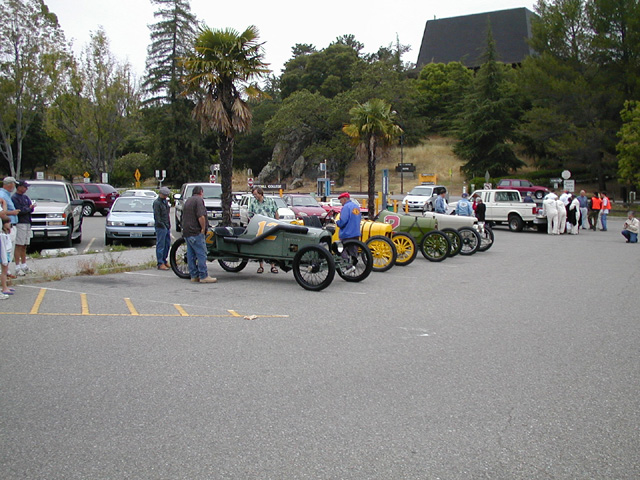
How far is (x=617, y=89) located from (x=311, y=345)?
171 ft

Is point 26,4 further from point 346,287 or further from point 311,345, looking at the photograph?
point 311,345

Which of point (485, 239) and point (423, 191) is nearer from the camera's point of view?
point (485, 239)

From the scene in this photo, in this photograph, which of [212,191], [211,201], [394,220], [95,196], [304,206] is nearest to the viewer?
[394,220]

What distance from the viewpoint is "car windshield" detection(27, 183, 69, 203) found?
1769cm

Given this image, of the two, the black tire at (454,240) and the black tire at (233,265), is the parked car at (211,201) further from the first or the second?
the black tire at (233,265)

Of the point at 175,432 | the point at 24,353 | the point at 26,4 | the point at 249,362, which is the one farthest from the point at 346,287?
the point at 26,4

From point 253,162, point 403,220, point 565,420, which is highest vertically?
point 253,162

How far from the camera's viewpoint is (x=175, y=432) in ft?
14.4

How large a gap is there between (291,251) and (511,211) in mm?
18495

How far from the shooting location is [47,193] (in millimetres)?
17891

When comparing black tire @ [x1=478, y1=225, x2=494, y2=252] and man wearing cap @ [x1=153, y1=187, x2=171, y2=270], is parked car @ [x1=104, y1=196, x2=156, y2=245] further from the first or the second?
black tire @ [x1=478, y1=225, x2=494, y2=252]

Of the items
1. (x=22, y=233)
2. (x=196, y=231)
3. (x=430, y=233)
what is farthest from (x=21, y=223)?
(x=430, y=233)

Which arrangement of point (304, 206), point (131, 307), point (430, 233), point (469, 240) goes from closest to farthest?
1. point (131, 307)
2. point (430, 233)
3. point (469, 240)
4. point (304, 206)

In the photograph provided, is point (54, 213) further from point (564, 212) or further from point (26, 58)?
point (26, 58)
